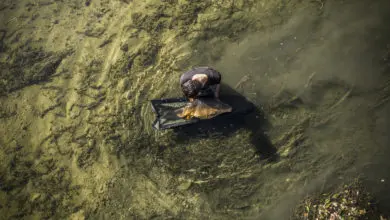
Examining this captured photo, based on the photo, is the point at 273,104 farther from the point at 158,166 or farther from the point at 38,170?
the point at 38,170

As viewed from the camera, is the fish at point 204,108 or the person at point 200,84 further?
the fish at point 204,108

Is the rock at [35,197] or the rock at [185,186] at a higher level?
the rock at [185,186]

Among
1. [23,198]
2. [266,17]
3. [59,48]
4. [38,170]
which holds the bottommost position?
[23,198]

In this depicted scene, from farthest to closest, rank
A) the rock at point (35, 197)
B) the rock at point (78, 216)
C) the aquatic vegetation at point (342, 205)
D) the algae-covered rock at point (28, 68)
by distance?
1. the algae-covered rock at point (28, 68)
2. the rock at point (35, 197)
3. the rock at point (78, 216)
4. the aquatic vegetation at point (342, 205)

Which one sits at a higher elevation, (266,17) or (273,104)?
(266,17)

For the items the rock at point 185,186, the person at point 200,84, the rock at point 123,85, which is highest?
the person at point 200,84

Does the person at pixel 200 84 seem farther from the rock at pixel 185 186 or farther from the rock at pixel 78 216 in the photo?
the rock at pixel 78 216

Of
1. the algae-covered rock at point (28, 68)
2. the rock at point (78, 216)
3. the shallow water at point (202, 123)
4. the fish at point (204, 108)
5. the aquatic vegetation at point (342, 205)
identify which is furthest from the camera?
the algae-covered rock at point (28, 68)

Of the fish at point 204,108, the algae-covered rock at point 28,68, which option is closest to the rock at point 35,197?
the algae-covered rock at point 28,68

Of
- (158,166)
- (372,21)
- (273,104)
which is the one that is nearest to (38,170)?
(158,166)
